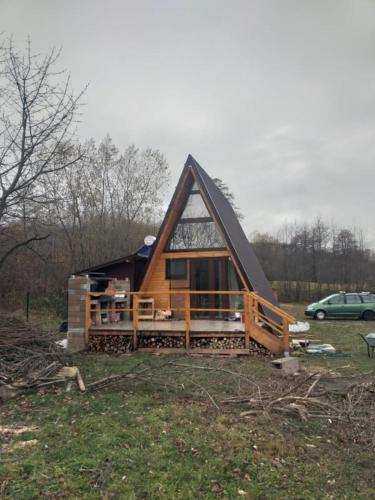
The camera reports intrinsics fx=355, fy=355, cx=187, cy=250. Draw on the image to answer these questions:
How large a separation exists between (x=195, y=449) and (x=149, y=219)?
815 inches

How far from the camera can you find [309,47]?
10000 millimetres

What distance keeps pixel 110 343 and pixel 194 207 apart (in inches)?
203

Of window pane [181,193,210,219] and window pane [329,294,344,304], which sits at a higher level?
window pane [181,193,210,219]

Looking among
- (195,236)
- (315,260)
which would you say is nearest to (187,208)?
(195,236)

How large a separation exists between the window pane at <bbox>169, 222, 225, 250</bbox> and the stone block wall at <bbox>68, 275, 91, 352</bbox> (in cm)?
363

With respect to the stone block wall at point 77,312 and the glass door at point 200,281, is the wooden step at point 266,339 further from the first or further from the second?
the stone block wall at point 77,312

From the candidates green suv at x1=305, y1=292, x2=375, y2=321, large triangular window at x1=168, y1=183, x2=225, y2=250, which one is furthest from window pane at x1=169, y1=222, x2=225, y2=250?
green suv at x1=305, y1=292, x2=375, y2=321

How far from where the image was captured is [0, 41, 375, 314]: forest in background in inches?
286

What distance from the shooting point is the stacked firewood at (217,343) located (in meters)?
8.34

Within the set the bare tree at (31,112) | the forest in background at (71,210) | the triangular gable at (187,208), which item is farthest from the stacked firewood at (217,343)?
the bare tree at (31,112)

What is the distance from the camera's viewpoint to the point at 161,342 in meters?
8.80

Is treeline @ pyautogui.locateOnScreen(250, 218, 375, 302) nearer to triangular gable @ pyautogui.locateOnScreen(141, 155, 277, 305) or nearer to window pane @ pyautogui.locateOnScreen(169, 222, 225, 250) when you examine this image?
triangular gable @ pyautogui.locateOnScreen(141, 155, 277, 305)

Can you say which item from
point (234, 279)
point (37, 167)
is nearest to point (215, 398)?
point (37, 167)

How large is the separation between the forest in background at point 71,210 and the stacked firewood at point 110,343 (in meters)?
2.48
